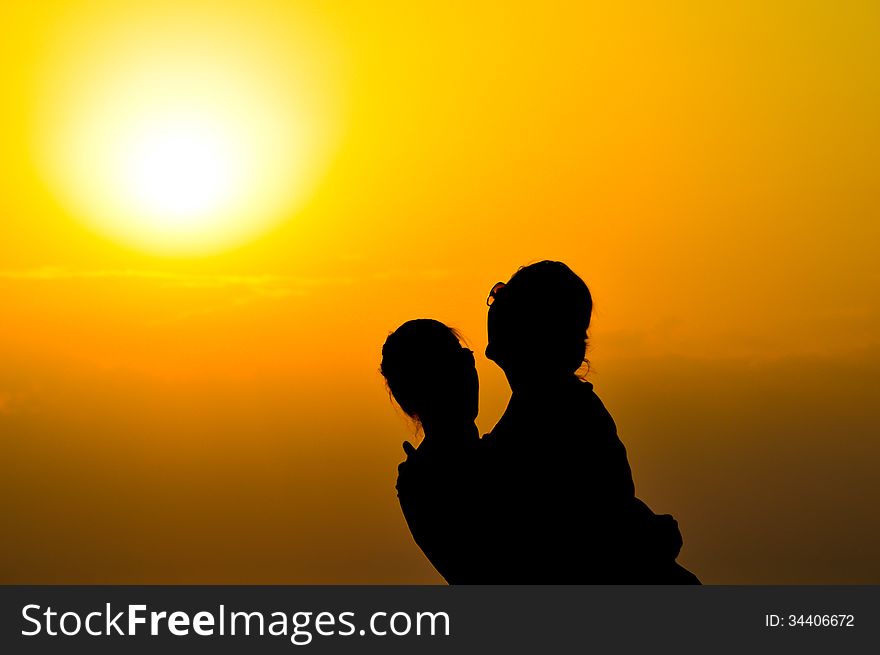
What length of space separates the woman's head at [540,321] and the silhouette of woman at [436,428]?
0.22m

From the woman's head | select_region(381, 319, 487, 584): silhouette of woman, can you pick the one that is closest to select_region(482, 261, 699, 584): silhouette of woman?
the woman's head

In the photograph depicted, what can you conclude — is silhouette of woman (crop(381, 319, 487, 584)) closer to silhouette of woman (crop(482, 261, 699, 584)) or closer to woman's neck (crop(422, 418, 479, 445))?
woman's neck (crop(422, 418, 479, 445))

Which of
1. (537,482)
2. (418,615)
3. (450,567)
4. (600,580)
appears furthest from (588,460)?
(418,615)

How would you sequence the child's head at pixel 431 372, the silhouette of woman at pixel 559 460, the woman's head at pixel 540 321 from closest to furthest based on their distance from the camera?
the silhouette of woman at pixel 559 460
the woman's head at pixel 540 321
the child's head at pixel 431 372

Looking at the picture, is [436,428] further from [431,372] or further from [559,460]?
[559,460]

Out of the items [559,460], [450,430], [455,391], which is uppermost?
[455,391]

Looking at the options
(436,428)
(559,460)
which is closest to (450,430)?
(436,428)

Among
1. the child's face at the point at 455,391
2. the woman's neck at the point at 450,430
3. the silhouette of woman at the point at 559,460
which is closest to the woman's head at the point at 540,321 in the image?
the silhouette of woman at the point at 559,460

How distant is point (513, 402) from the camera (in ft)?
11.0

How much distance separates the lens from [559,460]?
3.16 m

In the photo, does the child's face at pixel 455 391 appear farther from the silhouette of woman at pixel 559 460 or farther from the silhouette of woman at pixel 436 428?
the silhouette of woman at pixel 559 460

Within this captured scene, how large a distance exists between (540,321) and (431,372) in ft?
1.45

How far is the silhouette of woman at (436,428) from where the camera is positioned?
11.0ft

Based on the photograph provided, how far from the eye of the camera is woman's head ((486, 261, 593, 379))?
128 inches
